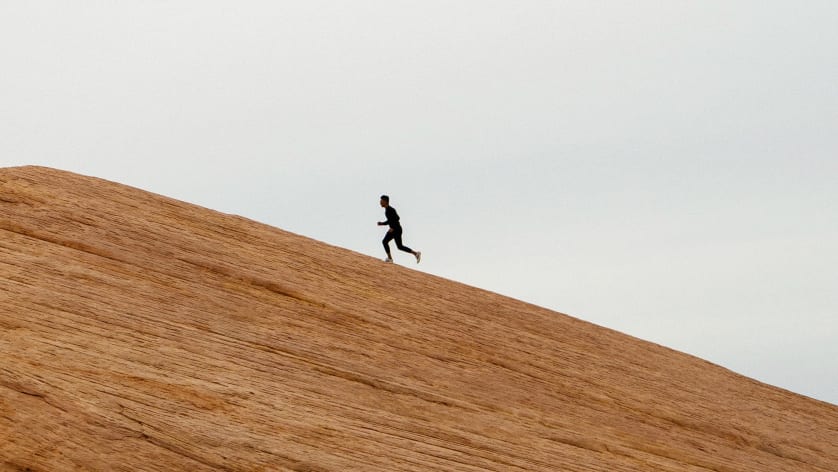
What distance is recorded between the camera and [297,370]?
15914 millimetres

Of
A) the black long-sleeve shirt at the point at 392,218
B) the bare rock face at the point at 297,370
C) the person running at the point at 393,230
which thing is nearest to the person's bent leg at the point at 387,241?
the person running at the point at 393,230

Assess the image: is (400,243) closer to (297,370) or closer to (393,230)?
(393,230)

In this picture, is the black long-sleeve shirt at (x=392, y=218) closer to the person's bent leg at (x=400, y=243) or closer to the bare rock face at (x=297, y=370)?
the person's bent leg at (x=400, y=243)

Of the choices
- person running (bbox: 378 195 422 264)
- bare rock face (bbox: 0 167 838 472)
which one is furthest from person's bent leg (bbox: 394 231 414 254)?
bare rock face (bbox: 0 167 838 472)

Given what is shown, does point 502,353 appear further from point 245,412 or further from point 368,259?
point 245,412

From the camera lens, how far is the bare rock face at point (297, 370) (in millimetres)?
13031

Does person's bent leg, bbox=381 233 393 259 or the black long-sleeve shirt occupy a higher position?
the black long-sleeve shirt

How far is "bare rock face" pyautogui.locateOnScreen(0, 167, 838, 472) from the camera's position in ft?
42.8

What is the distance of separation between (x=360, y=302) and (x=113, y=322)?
543 cm

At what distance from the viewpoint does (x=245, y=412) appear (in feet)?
45.5

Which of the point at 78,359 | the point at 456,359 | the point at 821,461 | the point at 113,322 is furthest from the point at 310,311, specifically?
the point at 821,461

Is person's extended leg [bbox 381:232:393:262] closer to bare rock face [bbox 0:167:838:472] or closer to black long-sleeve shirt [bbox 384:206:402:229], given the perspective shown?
black long-sleeve shirt [bbox 384:206:402:229]

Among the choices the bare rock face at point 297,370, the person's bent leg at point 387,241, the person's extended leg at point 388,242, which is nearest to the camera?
the bare rock face at point 297,370

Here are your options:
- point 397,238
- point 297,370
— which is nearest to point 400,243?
point 397,238
